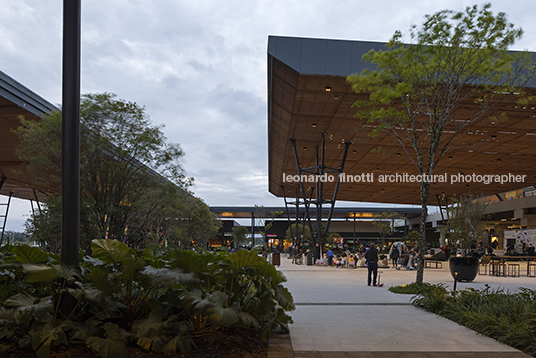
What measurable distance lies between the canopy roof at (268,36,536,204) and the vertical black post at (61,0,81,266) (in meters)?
10.3

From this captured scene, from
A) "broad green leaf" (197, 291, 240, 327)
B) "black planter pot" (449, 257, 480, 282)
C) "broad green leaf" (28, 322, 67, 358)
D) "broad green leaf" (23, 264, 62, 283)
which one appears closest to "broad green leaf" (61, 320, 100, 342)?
"broad green leaf" (28, 322, 67, 358)

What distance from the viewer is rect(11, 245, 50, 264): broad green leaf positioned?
4844mm

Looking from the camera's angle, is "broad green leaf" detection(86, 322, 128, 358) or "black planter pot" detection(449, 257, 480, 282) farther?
"black planter pot" detection(449, 257, 480, 282)

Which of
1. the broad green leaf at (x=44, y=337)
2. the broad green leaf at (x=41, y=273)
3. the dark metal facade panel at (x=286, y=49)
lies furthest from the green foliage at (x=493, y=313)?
the dark metal facade panel at (x=286, y=49)

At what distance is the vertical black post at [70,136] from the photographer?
4797 millimetres

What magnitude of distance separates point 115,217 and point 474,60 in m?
14.5

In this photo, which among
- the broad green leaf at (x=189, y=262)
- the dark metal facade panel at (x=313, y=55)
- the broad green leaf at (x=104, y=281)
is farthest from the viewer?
the dark metal facade panel at (x=313, y=55)

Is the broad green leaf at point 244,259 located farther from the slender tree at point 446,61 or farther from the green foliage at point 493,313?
the slender tree at point 446,61

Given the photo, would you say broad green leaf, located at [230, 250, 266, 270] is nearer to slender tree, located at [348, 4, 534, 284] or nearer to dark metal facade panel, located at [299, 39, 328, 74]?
slender tree, located at [348, 4, 534, 284]

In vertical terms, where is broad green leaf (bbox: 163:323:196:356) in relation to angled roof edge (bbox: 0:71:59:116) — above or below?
below

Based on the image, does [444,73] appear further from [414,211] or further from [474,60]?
[414,211]

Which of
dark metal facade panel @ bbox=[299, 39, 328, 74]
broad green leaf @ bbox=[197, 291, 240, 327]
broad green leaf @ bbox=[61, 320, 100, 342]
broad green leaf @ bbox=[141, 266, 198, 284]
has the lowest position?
broad green leaf @ bbox=[61, 320, 100, 342]

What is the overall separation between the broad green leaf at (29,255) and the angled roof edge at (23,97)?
12724mm

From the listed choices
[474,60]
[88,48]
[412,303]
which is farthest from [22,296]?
[474,60]
